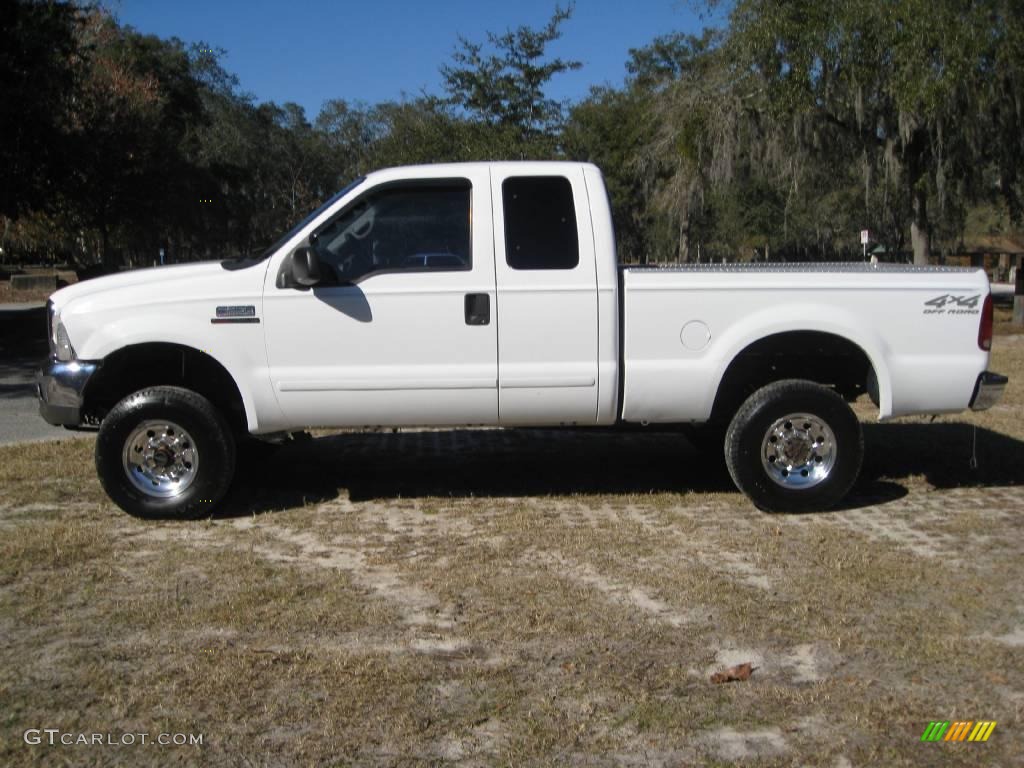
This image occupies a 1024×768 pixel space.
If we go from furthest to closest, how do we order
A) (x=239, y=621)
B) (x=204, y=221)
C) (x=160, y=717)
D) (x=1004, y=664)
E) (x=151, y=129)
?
(x=204, y=221), (x=151, y=129), (x=239, y=621), (x=1004, y=664), (x=160, y=717)

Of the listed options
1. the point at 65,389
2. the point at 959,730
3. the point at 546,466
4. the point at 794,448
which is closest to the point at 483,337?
the point at 546,466

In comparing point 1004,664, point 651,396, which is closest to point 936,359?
point 651,396

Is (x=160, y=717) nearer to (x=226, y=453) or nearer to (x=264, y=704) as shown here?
(x=264, y=704)

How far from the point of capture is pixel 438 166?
649 centimetres

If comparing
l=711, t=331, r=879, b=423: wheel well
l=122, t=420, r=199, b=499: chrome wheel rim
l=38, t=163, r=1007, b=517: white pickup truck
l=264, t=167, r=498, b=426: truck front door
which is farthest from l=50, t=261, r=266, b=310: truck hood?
l=711, t=331, r=879, b=423: wheel well

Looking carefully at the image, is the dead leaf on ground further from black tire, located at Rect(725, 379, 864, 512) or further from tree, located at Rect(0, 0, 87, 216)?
tree, located at Rect(0, 0, 87, 216)

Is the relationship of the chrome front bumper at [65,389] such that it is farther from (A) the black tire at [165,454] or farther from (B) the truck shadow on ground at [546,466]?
(B) the truck shadow on ground at [546,466]

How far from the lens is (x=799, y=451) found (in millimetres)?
6531

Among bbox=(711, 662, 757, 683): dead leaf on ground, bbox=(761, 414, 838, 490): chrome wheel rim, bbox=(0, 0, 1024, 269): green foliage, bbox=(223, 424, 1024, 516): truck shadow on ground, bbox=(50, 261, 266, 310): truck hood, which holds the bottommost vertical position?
bbox=(711, 662, 757, 683): dead leaf on ground

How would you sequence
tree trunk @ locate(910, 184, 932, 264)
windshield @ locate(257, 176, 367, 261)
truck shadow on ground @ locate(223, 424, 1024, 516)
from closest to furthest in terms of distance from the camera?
A: windshield @ locate(257, 176, 367, 261) → truck shadow on ground @ locate(223, 424, 1024, 516) → tree trunk @ locate(910, 184, 932, 264)

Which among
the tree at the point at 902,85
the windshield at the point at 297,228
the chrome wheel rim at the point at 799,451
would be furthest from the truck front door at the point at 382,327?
the tree at the point at 902,85

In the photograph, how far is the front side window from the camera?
6.34 meters

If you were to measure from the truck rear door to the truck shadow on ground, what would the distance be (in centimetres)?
95

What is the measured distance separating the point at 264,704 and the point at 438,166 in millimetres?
3666
